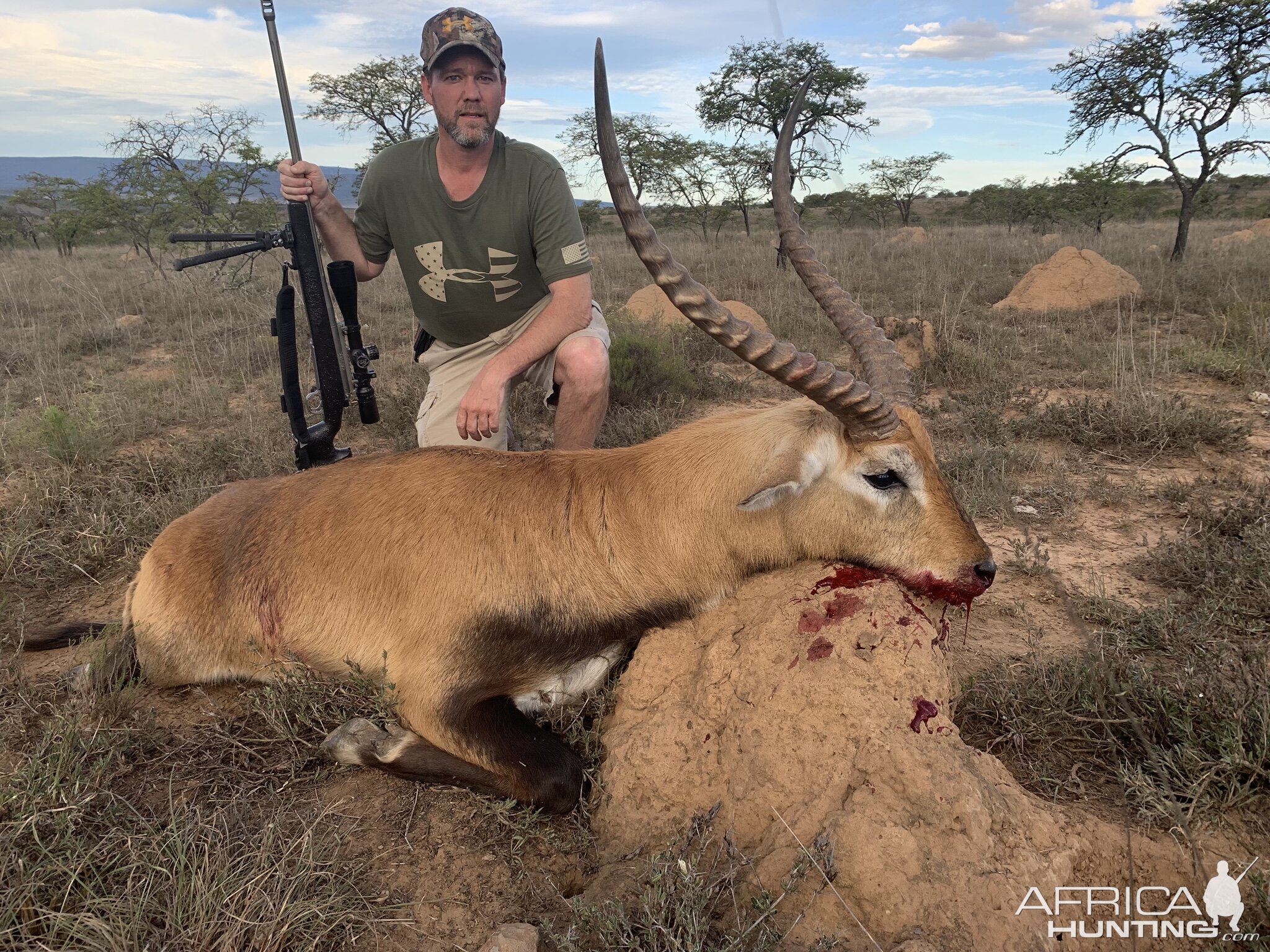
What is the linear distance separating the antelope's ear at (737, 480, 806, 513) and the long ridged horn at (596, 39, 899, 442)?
0.33 meters

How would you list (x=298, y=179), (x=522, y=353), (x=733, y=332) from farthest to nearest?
(x=298, y=179) < (x=522, y=353) < (x=733, y=332)

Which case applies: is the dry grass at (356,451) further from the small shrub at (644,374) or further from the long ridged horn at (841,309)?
the long ridged horn at (841,309)

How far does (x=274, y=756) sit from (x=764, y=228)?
38.0 m

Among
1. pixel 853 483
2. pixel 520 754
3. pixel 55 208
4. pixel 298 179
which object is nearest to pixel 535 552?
pixel 520 754

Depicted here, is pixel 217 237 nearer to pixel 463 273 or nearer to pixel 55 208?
pixel 463 273

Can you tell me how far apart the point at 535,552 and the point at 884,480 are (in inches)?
56.3

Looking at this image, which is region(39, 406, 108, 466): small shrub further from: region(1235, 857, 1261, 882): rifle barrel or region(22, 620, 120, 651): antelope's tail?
region(1235, 857, 1261, 882): rifle barrel

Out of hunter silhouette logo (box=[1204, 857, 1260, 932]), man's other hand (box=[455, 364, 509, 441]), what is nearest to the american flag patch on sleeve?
man's other hand (box=[455, 364, 509, 441])

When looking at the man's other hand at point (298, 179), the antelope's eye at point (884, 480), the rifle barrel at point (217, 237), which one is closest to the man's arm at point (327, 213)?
the man's other hand at point (298, 179)

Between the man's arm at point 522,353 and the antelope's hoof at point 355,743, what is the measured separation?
1839mm

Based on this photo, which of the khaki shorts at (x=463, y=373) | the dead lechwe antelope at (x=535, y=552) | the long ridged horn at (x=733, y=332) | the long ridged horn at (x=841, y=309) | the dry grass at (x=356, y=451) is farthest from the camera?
the khaki shorts at (x=463, y=373)

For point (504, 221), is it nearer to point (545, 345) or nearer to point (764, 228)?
point (545, 345)

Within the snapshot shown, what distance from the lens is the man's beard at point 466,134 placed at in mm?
4746

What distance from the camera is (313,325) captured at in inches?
197
